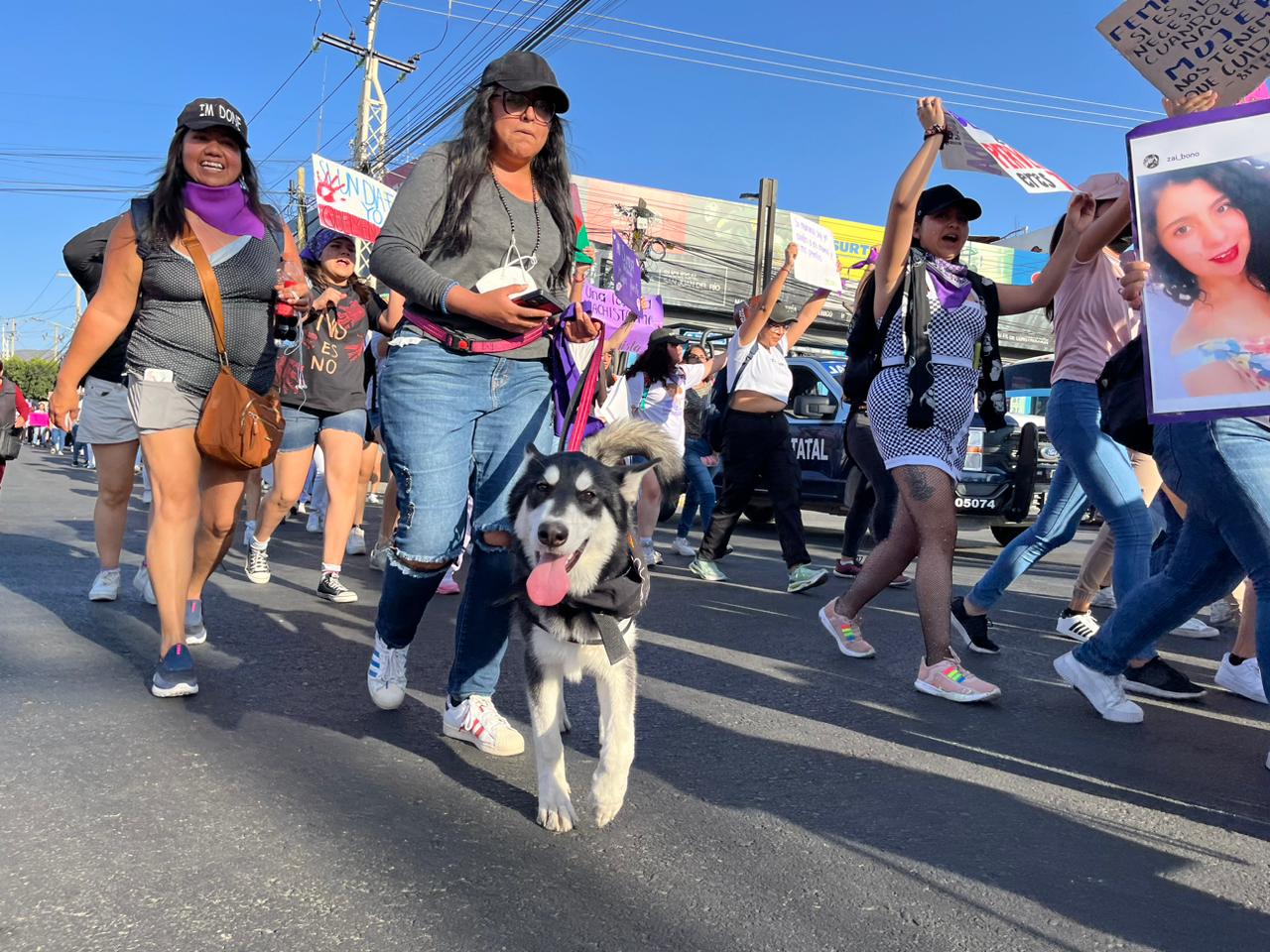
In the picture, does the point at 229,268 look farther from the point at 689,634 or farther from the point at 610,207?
the point at 610,207

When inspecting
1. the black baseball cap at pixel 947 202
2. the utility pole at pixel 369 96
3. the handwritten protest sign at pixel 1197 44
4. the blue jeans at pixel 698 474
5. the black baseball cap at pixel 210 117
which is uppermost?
the utility pole at pixel 369 96

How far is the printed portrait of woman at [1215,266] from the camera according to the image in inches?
118

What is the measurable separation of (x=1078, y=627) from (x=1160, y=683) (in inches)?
47.3

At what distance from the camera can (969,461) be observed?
393 inches

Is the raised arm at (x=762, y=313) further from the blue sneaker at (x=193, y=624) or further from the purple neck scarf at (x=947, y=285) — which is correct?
the blue sneaker at (x=193, y=624)

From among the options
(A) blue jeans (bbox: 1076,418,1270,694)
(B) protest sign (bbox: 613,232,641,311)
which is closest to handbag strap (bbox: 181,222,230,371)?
(A) blue jeans (bbox: 1076,418,1270,694)

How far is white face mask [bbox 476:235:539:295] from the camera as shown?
3266mm

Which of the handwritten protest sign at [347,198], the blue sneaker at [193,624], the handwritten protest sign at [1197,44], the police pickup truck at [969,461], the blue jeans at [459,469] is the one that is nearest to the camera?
the blue jeans at [459,469]

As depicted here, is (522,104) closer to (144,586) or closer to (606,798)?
(606,798)

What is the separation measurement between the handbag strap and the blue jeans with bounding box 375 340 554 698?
101 centimetres

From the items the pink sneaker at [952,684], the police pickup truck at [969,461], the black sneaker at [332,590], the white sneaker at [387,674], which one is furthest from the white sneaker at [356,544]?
the pink sneaker at [952,684]

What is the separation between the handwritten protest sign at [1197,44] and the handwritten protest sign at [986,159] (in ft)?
1.78

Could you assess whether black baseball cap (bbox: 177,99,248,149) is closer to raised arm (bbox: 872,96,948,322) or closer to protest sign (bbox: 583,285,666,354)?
raised arm (bbox: 872,96,948,322)

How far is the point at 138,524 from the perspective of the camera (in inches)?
380
